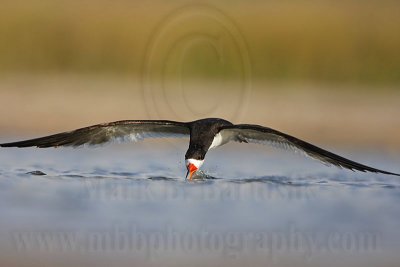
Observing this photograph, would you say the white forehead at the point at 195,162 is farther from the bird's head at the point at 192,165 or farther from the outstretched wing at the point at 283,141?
the outstretched wing at the point at 283,141

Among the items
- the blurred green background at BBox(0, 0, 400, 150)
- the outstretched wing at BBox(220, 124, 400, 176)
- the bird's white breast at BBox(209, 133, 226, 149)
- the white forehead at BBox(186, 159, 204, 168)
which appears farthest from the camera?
the blurred green background at BBox(0, 0, 400, 150)

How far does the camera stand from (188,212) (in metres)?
10.3

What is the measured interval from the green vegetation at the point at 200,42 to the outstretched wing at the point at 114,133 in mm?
8945

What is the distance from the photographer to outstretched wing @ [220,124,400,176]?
10.6 metres

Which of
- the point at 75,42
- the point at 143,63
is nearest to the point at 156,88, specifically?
the point at 143,63

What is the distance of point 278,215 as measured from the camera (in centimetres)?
1034

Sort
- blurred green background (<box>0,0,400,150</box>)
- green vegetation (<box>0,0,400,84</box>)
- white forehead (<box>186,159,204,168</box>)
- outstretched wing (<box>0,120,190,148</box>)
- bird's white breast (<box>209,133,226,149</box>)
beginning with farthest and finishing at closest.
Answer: green vegetation (<box>0,0,400,84</box>), blurred green background (<box>0,0,400,150</box>), bird's white breast (<box>209,133,226,149</box>), outstretched wing (<box>0,120,190,148</box>), white forehead (<box>186,159,204,168</box>)

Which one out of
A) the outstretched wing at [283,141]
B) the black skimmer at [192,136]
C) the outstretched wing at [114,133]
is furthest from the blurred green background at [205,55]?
the outstretched wing at [283,141]

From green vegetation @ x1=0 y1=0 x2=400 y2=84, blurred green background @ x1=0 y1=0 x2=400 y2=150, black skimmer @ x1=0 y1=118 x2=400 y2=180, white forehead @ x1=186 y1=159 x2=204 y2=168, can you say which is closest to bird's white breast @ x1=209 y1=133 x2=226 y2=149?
black skimmer @ x1=0 y1=118 x2=400 y2=180

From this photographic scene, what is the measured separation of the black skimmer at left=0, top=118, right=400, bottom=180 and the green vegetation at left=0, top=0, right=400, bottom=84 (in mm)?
9055

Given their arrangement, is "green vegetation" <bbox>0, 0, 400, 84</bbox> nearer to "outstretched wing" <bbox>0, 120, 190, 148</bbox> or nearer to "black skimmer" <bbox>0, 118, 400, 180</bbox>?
"outstretched wing" <bbox>0, 120, 190, 148</bbox>

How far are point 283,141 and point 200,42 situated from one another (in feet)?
35.3

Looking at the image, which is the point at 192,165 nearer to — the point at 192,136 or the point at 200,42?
the point at 192,136

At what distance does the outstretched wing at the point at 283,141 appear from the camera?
10.6 metres
